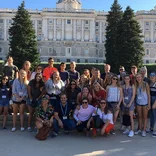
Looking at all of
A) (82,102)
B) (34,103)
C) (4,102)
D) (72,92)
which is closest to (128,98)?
(82,102)

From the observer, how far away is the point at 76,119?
601cm

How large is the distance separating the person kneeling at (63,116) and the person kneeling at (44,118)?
0.17 m

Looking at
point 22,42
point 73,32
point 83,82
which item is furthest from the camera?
point 73,32

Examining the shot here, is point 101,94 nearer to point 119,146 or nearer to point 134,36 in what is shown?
point 119,146

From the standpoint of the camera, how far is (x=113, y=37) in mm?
32094

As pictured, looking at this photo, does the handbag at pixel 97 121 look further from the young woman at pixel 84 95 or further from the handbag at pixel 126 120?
the handbag at pixel 126 120

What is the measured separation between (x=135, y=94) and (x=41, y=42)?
194 ft

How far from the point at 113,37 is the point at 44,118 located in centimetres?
2755

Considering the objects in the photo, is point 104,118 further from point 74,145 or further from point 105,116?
point 74,145

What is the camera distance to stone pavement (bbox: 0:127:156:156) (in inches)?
192

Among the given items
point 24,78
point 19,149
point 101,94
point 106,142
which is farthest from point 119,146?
point 24,78

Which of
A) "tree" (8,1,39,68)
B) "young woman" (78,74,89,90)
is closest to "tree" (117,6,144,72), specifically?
"tree" (8,1,39,68)

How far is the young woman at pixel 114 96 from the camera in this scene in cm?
627

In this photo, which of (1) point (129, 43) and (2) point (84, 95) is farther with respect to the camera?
(1) point (129, 43)
